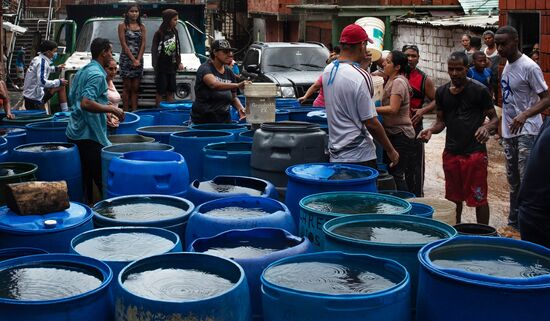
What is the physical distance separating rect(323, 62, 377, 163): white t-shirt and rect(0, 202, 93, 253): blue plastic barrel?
2.13 metres

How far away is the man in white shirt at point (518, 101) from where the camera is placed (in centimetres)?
672

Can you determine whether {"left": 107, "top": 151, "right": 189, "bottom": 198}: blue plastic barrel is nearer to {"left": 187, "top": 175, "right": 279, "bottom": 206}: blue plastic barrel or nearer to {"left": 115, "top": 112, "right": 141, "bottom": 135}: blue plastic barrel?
{"left": 187, "top": 175, "right": 279, "bottom": 206}: blue plastic barrel

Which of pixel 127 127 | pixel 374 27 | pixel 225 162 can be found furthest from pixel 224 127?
pixel 374 27

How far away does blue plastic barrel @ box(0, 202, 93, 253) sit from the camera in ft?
11.8

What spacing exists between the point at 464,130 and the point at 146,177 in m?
3.31

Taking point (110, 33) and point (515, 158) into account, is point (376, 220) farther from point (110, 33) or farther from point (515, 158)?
point (110, 33)

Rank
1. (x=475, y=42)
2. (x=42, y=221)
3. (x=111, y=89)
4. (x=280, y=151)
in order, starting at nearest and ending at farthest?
(x=42, y=221) → (x=280, y=151) → (x=111, y=89) → (x=475, y=42)

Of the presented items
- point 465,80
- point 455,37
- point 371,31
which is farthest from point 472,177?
point 371,31

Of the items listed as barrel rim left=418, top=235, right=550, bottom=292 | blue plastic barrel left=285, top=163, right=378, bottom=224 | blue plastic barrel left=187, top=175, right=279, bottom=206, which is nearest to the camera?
barrel rim left=418, top=235, right=550, bottom=292

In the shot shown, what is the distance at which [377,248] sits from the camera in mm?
2994

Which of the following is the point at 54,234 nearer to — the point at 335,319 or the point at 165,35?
the point at 335,319

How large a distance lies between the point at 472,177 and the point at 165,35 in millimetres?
5773

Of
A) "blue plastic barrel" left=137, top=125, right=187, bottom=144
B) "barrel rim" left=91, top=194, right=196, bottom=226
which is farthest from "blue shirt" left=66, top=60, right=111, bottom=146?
"barrel rim" left=91, top=194, right=196, bottom=226

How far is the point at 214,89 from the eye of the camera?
695cm
